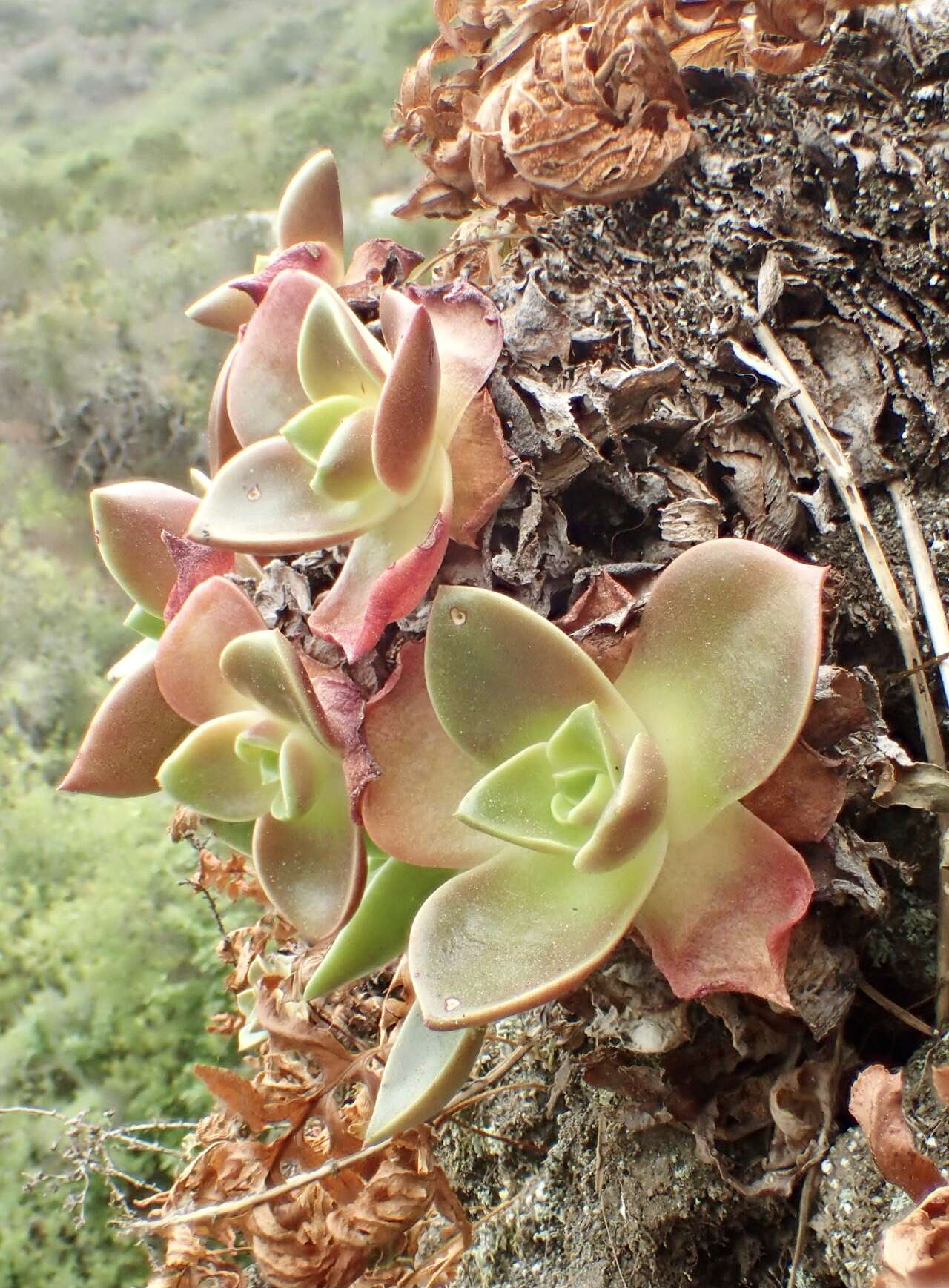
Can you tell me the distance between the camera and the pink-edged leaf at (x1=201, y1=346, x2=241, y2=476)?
2.14 feet

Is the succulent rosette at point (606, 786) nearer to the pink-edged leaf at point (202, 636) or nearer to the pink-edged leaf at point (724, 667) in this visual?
the pink-edged leaf at point (724, 667)

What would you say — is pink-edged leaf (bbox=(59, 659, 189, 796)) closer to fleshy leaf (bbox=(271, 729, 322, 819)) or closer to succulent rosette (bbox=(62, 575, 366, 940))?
succulent rosette (bbox=(62, 575, 366, 940))

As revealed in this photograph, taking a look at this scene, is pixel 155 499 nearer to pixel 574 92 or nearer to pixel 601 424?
pixel 601 424

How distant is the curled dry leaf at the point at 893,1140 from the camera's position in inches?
17.1

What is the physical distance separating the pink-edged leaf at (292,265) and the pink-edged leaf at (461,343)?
11cm

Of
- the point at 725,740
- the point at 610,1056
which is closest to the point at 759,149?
the point at 725,740

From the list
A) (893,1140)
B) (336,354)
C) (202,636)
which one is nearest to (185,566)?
(202,636)

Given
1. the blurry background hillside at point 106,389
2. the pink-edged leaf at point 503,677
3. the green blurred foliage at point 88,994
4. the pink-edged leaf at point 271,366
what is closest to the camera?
the pink-edged leaf at point 503,677

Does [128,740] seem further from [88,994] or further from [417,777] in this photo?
[88,994]

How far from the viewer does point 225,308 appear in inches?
27.0

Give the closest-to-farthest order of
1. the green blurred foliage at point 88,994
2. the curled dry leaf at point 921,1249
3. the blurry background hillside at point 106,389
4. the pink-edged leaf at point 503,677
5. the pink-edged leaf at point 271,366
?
the curled dry leaf at point 921,1249 < the pink-edged leaf at point 503,677 < the pink-edged leaf at point 271,366 < the green blurred foliage at point 88,994 < the blurry background hillside at point 106,389

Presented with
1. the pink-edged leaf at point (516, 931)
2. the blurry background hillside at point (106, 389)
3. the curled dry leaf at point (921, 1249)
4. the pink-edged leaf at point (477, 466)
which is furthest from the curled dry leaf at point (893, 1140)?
the blurry background hillside at point (106, 389)

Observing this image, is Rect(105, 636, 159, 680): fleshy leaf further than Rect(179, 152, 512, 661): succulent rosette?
Yes

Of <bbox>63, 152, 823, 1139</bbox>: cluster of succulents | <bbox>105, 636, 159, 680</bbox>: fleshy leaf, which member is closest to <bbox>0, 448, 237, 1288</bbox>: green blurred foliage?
<bbox>105, 636, 159, 680</bbox>: fleshy leaf
